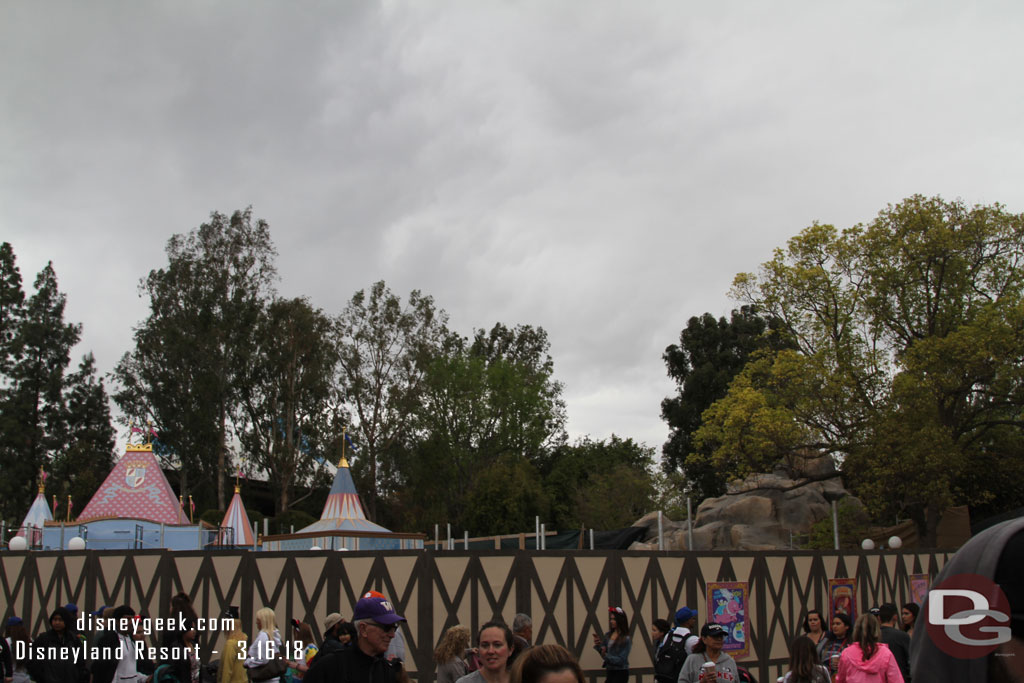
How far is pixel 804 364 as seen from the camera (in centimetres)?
2727

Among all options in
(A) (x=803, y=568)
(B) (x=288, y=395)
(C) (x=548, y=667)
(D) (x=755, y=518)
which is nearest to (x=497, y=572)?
(A) (x=803, y=568)

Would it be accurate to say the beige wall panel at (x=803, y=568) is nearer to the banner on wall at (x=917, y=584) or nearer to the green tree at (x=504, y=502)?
the banner on wall at (x=917, y=584)

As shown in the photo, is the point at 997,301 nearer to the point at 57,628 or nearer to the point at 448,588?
the point at 448,588

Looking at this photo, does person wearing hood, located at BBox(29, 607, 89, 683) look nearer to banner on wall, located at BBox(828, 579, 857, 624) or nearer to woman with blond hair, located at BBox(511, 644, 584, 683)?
woman with blond hair, located at BBox(511, 644, 584, 683)

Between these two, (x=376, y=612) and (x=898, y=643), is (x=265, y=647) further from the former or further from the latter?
(x=898, y=643)

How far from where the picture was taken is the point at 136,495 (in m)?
28.2

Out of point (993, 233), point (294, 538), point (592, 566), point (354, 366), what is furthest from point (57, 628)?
point (354, 366)

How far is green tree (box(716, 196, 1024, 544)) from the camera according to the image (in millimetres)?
25172

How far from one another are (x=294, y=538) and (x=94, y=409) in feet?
105

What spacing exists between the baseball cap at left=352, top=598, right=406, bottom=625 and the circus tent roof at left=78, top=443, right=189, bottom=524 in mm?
24628

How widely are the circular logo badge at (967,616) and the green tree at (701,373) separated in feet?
→ 145

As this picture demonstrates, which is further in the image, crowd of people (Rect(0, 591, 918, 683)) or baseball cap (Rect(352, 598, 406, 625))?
crowd of people (Rect(0, 591, 918, 683))

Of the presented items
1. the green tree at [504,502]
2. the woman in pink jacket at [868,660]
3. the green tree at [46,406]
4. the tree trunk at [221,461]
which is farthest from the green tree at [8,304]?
the woman in pink jacket at [868,660]

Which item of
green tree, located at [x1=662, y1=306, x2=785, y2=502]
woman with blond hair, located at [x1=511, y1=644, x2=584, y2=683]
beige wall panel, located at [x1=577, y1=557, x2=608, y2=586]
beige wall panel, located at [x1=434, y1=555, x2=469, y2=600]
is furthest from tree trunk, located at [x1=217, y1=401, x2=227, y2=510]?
woman with blond hair, located at [x1=511, y1=644, x2=584, y2=683]
